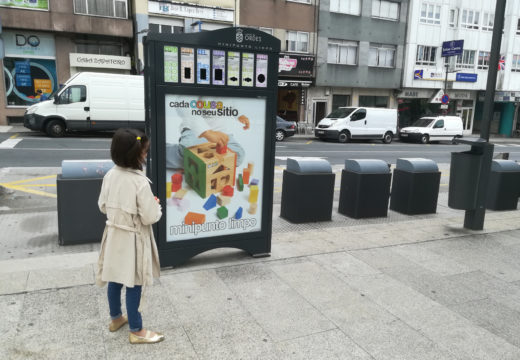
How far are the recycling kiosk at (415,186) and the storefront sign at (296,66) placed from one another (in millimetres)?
20428

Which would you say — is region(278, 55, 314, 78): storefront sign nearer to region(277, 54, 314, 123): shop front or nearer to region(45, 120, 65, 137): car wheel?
region(277, 54, 314, 123): shop front

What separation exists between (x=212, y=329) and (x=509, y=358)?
2.25m

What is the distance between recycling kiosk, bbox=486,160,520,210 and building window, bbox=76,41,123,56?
21.2 meters

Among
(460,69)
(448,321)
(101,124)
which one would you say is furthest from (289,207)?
(460,69)

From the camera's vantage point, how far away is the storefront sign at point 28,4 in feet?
66.9

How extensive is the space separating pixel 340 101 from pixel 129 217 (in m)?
29.1

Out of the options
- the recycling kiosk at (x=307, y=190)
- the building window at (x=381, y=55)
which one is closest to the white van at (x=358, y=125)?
the building window at (x=381, y=55)

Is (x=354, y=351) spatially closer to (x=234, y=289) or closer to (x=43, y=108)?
(x=234, y=289)

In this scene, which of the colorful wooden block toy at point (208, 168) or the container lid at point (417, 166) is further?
the container lid at point (417, 166)

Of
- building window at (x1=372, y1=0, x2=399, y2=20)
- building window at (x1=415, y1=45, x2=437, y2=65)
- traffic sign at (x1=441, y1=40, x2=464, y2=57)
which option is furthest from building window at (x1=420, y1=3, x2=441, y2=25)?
traffic sign at (x1=441, y1=40, x2=464, y2=57)

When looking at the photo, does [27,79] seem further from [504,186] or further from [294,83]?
[504,186]

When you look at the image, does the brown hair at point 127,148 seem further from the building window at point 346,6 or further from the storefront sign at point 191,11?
the building window at point 346,6

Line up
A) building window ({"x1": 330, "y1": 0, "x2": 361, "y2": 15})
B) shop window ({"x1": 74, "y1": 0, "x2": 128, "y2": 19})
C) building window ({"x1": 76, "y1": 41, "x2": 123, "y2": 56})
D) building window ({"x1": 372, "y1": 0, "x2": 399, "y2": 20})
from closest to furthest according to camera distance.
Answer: shop window ({"x1": 74, "y1": 0, "x2": 128, "y2": 19}), building window ({"x1": 76, "y1": 41, "x2": 123, "y2": 56}), building window ({"x1": 330, "y1": 0, "x2": 361, "y2": 15}), building window ({"x1": 372, "y1": 0, "x2": 399, "y2": 20})

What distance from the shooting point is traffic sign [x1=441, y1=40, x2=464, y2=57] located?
96.1ft
